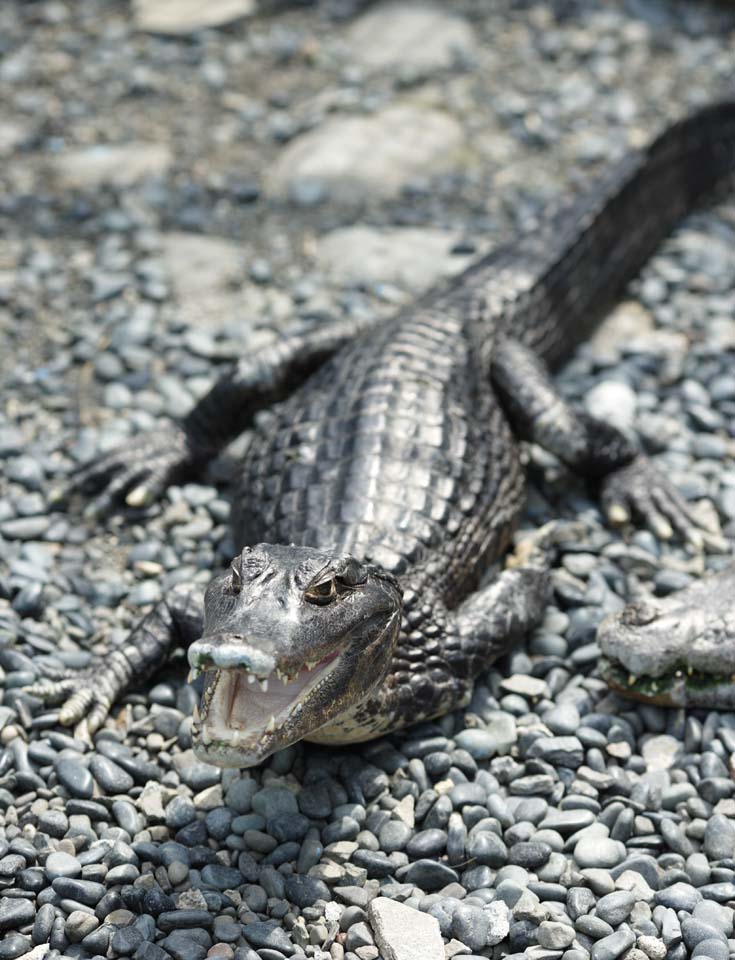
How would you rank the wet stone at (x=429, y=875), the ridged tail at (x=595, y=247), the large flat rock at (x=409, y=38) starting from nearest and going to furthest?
the wet stone at (x=429, y=875)
the ridged tail at (x=595, y=247)
the large flat rock at (x=409, y=38)

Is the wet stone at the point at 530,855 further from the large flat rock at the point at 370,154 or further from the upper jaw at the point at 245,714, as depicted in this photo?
the large flat rock at the point at 370,154

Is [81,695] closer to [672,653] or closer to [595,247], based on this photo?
[672,653]

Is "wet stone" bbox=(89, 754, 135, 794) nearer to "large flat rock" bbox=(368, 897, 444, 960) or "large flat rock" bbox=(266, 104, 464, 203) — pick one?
"large flat rock" bbox=(368, 897, 444, 960)

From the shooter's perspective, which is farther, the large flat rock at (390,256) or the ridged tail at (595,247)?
the large flat rock at (390,256)

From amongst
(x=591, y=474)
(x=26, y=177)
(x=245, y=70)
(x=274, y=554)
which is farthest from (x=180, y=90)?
(x=274, y=554)

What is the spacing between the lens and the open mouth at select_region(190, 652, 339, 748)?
315cm

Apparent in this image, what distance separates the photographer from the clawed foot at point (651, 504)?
4.84 metres

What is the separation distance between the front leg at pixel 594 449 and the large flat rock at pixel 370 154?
2326mm

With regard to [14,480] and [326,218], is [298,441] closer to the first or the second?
[14,480]

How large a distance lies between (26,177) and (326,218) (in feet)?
6.03

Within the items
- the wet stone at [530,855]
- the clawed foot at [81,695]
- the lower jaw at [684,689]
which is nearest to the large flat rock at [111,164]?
the clawed foot at [81,695]

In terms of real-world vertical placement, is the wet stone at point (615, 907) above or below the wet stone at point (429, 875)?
above

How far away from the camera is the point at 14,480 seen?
509 centimetres

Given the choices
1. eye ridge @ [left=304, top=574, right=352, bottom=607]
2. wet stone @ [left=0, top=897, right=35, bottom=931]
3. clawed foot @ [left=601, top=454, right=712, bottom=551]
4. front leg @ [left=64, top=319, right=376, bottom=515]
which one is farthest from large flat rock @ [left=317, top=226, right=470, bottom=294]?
wet stone @ [left=0, top=897, right=35, bottom=931]
